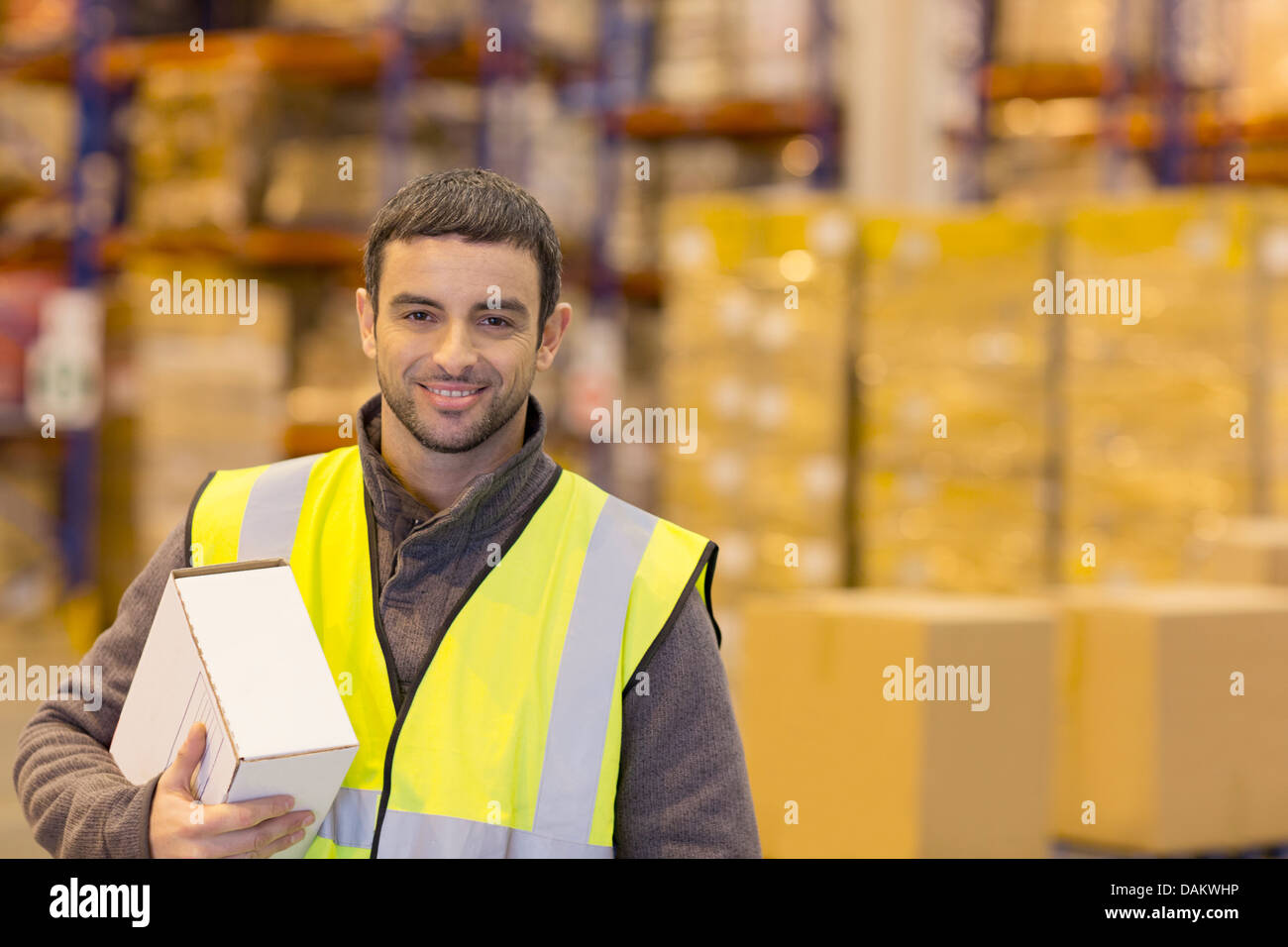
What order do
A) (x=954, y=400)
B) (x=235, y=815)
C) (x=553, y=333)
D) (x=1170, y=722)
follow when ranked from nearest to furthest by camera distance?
(x=235, y=815) → (x=553, y=333) → (x=1170, y=722) → (x=954, y=400)

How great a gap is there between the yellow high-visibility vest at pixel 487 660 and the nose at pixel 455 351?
21cm

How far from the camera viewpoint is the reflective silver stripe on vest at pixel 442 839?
65.4 inches

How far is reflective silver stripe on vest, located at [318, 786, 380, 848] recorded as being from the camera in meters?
1.68

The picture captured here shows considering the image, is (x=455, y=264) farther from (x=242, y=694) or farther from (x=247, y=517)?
(x=242, y=694)

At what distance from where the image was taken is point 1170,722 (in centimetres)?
354

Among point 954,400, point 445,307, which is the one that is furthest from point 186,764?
point 954,400

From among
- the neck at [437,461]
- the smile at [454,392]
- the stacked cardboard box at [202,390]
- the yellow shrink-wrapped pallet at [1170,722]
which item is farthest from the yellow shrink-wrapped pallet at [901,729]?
the stacked cardboard box at [202,390]

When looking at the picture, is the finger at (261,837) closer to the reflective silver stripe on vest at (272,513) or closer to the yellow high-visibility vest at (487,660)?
the yellow high-visibility vest at (487,660)

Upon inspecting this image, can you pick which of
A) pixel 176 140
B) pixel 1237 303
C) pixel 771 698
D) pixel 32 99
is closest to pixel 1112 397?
pixel 1237 303

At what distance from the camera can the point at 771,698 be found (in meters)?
3.54

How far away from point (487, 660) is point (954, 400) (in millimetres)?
3735

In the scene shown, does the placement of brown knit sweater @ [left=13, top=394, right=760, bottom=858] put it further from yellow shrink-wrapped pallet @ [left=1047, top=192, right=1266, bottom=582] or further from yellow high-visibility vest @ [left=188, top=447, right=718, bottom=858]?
yellow shrink-wrapped pallet @ [left=1047, top=192, right=1266, bottom=582]

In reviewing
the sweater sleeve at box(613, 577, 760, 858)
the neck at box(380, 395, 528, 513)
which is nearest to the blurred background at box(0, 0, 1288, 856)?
the sweater sleeve at box(613, 577, 760, 858)
